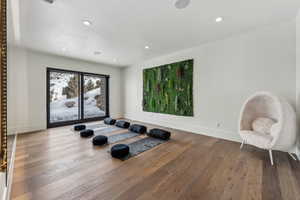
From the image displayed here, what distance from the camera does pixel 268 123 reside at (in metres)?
2.52

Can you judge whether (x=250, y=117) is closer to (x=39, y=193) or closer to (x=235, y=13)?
(x=235, y=13)

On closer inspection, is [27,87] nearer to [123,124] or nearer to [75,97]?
[75,97]

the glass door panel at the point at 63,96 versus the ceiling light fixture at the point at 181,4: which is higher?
the ceiling light fixture at the point at 181,4

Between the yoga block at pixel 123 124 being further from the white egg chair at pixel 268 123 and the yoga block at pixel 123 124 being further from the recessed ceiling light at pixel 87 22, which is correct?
the white egg chair at pixel 268 123

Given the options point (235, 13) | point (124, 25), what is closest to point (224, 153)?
point (235, 13)

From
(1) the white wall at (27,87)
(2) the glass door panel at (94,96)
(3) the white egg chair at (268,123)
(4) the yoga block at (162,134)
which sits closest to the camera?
(3) the white egg chair at (268,123)

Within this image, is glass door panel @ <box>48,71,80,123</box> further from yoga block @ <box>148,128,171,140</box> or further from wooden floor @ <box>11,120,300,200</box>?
yoga block @ <box>148,128,171,140</box>

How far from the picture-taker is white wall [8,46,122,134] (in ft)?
12.1

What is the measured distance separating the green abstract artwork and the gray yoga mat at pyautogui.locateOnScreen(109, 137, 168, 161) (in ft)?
4.90

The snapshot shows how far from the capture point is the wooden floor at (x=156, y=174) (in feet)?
4.90

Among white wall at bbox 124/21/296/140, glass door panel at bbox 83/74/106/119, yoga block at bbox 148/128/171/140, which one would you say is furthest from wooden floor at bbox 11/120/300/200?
glass door panel at bbox 83/74/106/119

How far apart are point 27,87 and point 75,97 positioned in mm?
1424

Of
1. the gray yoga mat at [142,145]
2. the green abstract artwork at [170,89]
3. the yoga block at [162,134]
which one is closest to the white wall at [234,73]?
the green abstract artwork at [170,89]

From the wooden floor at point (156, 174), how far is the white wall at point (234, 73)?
3.19 ft
